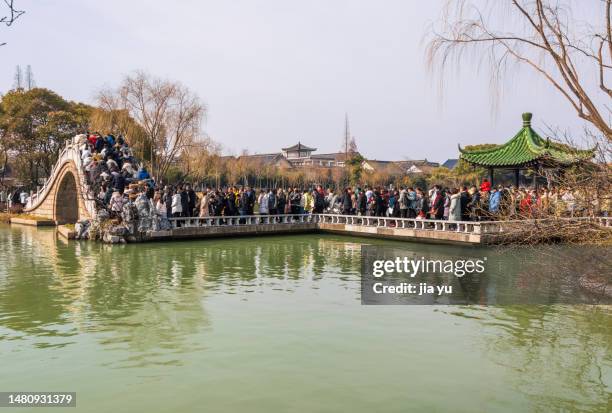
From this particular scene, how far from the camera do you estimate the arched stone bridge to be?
25812 mm

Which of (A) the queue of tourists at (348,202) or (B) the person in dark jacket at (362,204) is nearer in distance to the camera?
(A) the queue of tourists at (348,202)

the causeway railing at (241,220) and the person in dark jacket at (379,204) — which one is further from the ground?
the person in dark jacket at (379,204)

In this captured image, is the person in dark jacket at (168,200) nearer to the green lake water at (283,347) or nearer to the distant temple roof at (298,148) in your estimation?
the green lake water at (283,347)

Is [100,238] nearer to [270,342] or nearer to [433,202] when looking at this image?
[433,202]

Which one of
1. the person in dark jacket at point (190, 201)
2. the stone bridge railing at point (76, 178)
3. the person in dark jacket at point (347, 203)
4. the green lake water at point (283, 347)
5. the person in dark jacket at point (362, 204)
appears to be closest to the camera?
the green lake water at point (283, 347)

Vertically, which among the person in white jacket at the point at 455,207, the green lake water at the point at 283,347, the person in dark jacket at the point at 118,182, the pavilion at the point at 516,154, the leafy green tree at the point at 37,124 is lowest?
the green lake water at the point at 283,347

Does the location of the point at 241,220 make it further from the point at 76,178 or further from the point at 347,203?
the point at 76,178

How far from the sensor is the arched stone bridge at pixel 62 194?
84.7 ft

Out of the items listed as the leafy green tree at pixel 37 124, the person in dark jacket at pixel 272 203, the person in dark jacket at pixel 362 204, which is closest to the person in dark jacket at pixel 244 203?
the person in dark jacket at pixel 272 203

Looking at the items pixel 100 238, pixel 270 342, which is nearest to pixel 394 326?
pixel 270 342

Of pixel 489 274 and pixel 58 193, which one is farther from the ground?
pixel 58 193

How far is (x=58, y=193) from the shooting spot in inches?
1119

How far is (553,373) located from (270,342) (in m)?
3.54

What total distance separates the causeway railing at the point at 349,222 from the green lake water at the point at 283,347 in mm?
5115
